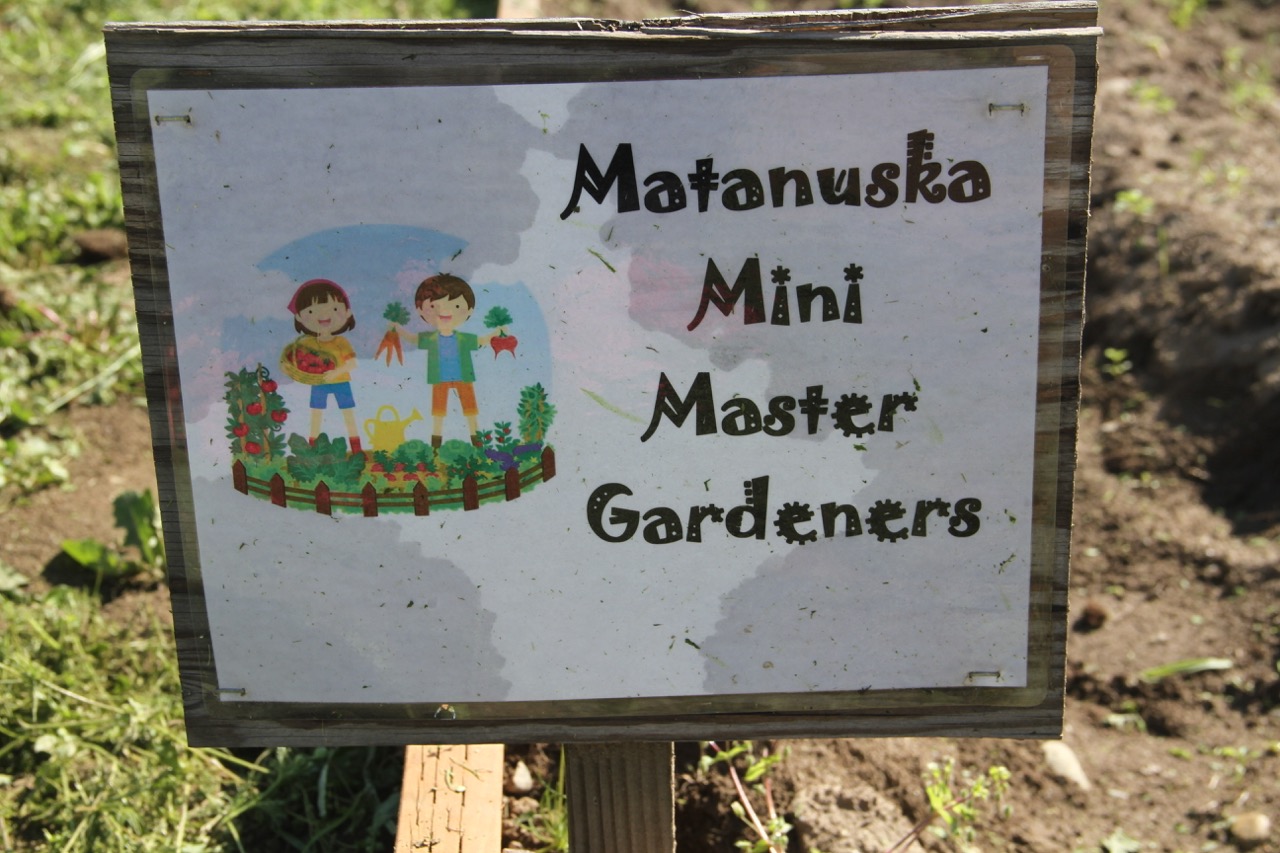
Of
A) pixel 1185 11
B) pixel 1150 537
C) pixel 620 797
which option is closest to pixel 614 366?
pixel 620 797

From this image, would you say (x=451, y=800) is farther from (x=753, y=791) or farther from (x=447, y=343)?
(x=447, y=343)

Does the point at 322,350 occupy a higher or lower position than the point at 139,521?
higher

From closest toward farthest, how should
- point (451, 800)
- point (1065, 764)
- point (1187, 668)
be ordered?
1. point (451, 800)
2. point (1065, 764)
3. point (1187, 668)

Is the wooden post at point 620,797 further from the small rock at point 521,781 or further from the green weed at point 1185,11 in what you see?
the green weed at point 1185,11

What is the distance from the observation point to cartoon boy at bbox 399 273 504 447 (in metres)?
1.62

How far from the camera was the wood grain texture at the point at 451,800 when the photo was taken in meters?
1.97

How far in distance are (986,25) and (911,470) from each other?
62cm

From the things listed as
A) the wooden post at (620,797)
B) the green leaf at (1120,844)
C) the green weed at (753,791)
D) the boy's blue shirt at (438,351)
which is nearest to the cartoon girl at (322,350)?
the boy's blue shirt at (438,351)

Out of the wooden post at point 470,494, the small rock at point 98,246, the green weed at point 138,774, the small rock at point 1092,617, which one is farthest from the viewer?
the small rock at point 98,246

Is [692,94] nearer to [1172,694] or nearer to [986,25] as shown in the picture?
[986,25]

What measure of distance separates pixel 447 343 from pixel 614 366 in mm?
236

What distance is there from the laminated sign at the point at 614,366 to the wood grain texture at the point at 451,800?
0.30 meters

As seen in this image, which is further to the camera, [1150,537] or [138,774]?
[1150,537]

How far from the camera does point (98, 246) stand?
3.69 m
